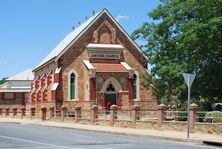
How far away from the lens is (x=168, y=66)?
3706 cm

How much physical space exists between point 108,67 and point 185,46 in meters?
20.7

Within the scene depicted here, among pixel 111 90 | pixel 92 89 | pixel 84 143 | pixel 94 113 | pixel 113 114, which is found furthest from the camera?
pixel 111 90

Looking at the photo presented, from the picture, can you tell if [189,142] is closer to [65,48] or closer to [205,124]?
[205,124]

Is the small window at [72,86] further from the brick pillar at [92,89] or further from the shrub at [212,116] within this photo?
the shrub at [212,116]

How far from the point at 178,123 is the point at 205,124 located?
240cm

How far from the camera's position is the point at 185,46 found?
115 ft

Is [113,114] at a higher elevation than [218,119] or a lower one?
higher

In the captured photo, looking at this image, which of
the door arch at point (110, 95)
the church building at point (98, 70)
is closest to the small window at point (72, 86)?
the church building at point (98, 70)

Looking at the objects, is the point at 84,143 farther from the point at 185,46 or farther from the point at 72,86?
the point at 72,86

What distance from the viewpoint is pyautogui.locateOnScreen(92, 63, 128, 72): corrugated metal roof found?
54378mm

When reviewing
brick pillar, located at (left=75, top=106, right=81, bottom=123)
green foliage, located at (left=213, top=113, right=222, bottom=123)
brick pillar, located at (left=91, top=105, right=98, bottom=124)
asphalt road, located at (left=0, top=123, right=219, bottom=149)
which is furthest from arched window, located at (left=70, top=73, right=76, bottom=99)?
asphalt road, located at (left=0, top=123, right=219, bottom=149)

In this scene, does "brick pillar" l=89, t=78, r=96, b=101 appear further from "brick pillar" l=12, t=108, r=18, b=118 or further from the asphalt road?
the asphalt road

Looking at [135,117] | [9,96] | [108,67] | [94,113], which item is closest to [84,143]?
[135,117]

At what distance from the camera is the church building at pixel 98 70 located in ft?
178
